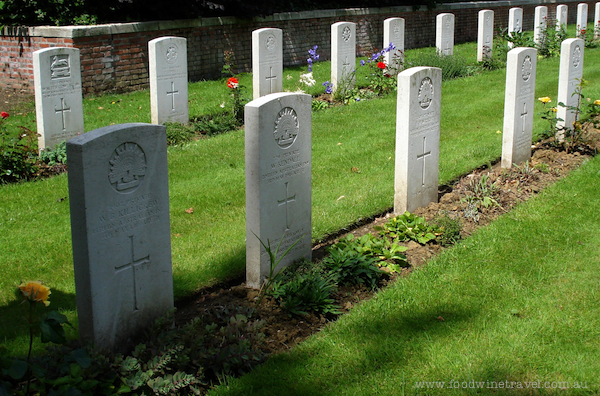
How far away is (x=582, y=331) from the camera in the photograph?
13.4 feet

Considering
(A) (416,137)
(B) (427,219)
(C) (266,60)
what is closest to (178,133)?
(C) (266,60)

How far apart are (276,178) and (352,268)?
935mm

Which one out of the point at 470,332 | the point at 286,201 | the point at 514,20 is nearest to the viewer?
the point at 470,332

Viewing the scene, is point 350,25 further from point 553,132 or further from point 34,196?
point 34,196

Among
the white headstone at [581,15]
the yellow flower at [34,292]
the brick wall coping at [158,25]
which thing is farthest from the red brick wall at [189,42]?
the yellow flower at [34,292]

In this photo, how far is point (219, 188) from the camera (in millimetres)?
7168

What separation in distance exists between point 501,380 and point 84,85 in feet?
36.3

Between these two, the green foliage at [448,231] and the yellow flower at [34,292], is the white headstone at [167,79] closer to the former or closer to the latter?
the green foliage at [448,231]

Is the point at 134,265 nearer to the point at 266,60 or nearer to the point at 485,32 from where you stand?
the point at 266,60

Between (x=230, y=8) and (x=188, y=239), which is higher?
(x=230, y=8)

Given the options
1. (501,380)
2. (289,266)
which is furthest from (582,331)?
(289,266)

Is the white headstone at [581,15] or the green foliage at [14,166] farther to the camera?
the white headstone at [581,15]

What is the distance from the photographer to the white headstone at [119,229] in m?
3.47

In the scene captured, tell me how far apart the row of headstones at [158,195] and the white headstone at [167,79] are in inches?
194
